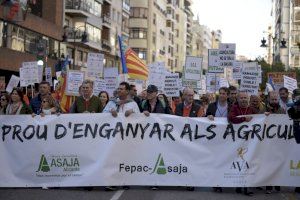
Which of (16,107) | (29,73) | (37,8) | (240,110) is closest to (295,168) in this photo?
(240,110)

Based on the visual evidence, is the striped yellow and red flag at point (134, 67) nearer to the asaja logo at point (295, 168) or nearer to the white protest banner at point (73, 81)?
the white protest banner at point (73, 81)

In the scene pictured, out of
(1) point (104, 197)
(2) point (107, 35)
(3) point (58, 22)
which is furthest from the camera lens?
(2) point (107, 35)

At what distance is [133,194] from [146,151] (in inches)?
41.7

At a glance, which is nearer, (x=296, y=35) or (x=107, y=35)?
(x=107, y=35)

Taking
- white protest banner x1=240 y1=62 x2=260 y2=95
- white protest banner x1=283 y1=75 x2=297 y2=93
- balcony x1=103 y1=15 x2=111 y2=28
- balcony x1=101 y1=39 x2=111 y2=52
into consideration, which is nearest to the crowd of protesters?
white protest banner x1=240 y1=62 x2=260 y2=95

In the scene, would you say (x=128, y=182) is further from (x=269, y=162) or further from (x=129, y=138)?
(x=269, y=162)

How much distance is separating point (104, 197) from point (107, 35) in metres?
60.8

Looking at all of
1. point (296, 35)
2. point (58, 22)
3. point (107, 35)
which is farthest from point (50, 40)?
point (296, 35)

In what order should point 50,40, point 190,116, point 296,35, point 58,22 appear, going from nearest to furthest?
point 190,116, point 50,40, point 58,22, point 296,35

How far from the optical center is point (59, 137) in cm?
1097

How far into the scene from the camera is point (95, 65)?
17578mm

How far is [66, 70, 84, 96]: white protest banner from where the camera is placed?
15.8 meters

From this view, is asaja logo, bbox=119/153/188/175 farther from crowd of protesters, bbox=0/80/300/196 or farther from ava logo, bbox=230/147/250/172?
ava logo, bbox=230/147/250/172

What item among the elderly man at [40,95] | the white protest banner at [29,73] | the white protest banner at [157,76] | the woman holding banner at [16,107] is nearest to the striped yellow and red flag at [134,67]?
the white protest banner at [157,76]
